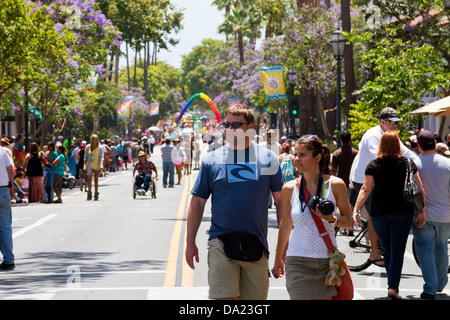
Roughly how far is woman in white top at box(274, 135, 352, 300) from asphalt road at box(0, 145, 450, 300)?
3282 millimetres

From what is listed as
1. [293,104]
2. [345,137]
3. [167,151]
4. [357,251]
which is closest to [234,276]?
[357,251]

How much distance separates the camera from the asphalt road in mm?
10273

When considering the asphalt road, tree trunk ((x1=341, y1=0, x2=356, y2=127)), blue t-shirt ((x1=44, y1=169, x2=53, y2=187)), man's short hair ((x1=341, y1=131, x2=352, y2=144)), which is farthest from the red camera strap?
tree trunk ((x1=341, y1=0, x2=356, y2=127))

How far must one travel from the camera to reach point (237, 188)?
6.61 meters

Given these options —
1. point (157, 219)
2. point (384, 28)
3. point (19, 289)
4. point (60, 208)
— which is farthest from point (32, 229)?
point (384, 28)

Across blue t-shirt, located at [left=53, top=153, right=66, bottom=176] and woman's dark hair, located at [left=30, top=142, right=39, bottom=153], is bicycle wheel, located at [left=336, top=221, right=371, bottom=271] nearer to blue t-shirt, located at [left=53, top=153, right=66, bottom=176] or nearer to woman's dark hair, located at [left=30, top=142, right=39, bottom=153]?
woman's dark hair, located at [left=30, top=142, right=39, bottom=153]

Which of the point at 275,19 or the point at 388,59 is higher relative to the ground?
the point at 275,19

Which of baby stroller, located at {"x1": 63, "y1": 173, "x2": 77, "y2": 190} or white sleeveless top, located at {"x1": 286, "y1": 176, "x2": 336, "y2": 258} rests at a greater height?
white sleeveless top, located at {"x1": 286, "y1": 176, "x2": 336, "y2": 258}

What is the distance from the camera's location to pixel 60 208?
2477 cm

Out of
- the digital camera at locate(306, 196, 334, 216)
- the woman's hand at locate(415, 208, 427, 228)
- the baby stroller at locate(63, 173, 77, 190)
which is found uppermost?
the digital camera at locate(306, 196, 334, 216)

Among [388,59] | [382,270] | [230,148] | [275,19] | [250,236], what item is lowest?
[382,270]

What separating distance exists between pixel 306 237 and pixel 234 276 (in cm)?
64

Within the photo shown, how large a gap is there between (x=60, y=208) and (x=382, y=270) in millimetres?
14280
